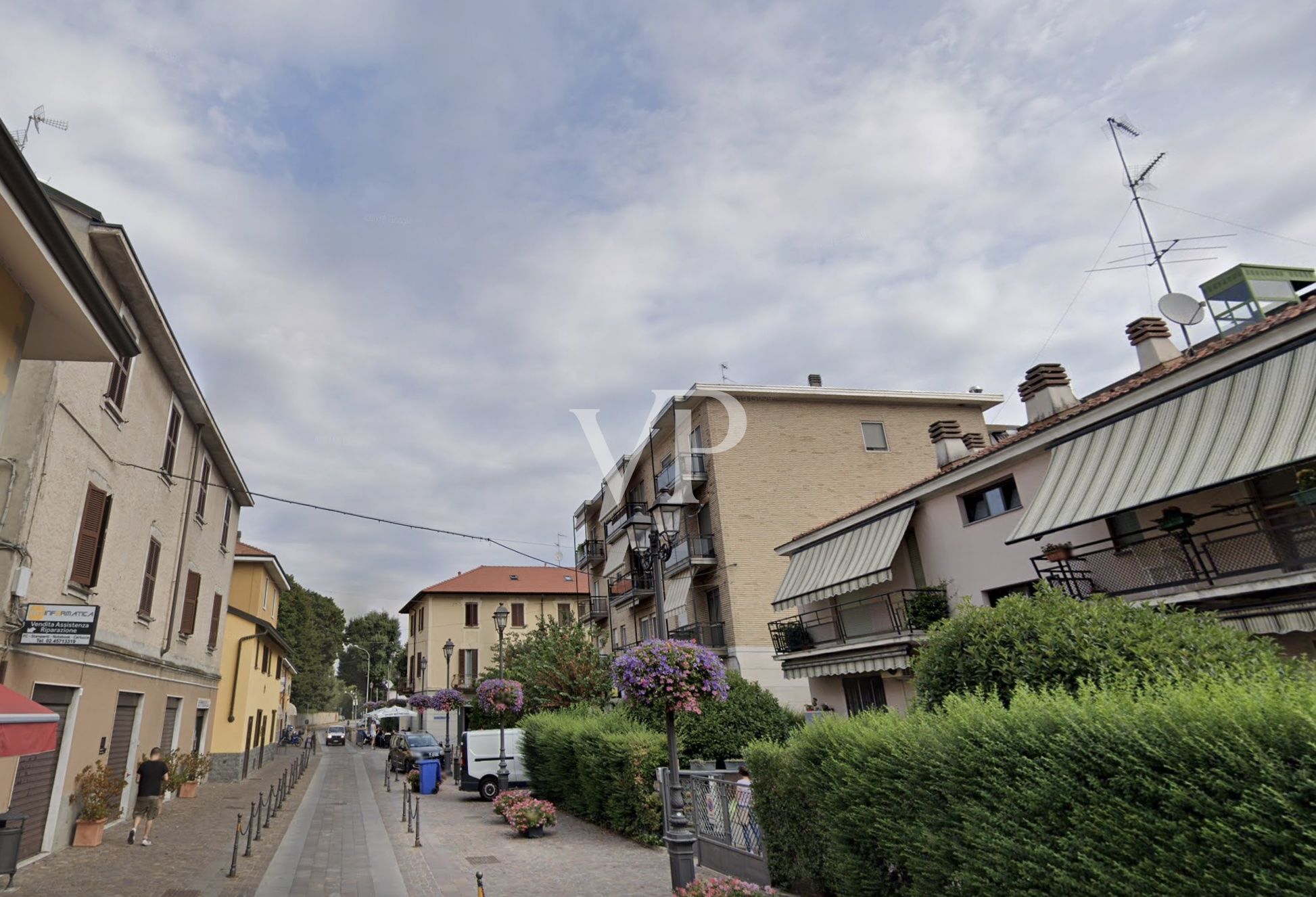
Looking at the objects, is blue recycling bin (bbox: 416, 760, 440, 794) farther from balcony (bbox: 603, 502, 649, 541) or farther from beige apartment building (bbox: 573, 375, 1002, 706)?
balcony (bbox: 603, 502, 649, 541)

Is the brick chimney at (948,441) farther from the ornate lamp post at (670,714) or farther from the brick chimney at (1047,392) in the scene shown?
the ornate lamp post at (670,714)

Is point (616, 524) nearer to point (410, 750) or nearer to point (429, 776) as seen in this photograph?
point (410, 750)

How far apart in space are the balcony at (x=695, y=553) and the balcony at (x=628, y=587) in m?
1.82

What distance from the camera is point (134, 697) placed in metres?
15.2

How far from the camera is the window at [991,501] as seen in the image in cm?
1677

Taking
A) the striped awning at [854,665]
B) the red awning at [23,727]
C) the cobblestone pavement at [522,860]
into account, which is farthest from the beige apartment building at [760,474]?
the red awning at [23,727]

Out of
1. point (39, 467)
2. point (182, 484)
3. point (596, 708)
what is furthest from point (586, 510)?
point (39, 467)

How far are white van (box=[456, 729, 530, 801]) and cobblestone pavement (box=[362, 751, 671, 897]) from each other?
3615 millimetres

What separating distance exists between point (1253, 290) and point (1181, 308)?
8.00 feet

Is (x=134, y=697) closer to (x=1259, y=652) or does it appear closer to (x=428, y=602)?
(x=1259, y=652)

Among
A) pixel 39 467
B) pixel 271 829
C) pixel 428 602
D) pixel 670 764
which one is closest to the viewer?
pixel 670 764

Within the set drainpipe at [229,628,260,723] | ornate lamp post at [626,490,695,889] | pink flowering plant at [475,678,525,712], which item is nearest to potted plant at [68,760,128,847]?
ornate lamp post at [626,490,695,889]

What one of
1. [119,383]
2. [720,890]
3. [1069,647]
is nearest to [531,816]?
[720,890]

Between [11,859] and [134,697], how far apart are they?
25.1ft
